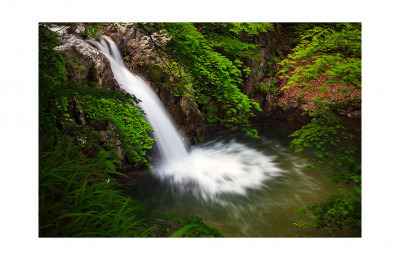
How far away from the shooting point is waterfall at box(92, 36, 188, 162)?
4027 millimetres

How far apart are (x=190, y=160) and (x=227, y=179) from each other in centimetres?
121

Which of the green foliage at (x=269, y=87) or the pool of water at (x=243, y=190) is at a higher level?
the green foliage at (x=269, y=87)

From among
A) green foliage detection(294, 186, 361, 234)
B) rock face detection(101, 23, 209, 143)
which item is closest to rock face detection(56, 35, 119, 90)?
rock face detection(101, 23, 209, 143)

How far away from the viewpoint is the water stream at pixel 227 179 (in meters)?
2.54

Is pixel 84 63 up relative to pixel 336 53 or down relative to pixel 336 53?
up

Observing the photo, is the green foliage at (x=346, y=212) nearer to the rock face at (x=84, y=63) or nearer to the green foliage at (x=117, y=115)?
the green foliage at (x=117, y=115)

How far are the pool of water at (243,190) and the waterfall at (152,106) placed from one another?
0.51m

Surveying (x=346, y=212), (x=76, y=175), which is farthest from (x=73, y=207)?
(x=346, y=212)

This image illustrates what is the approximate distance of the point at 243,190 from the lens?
3301 millimetres

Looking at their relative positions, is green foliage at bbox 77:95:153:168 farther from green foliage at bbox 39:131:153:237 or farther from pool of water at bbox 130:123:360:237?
pool of water at bbox 130:123:360:237

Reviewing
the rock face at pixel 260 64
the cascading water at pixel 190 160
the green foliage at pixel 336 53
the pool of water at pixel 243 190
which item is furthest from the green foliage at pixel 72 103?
the rock face at pixel 260 64

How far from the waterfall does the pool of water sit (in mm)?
511

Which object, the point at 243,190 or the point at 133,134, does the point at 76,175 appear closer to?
the point at 133,134
